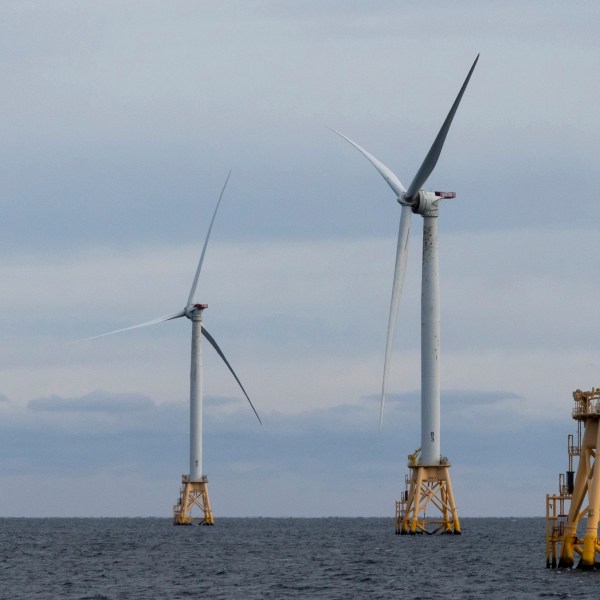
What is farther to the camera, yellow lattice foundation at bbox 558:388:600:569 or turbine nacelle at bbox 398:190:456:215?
turbine nacelle at bbox 398:190:456:215

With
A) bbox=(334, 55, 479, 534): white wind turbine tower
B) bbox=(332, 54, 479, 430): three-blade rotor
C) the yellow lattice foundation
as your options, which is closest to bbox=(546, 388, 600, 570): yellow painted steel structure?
the yellow lattice foundation

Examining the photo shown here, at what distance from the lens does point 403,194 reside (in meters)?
131

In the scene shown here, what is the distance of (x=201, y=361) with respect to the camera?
197375 mm

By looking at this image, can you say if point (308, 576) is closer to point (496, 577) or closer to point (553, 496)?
point (496, 577)

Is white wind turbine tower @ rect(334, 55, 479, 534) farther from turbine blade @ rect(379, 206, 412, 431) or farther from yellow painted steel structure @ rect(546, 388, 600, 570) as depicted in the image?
yellow painted steel structure @ rect(546, 388, 600, 570)

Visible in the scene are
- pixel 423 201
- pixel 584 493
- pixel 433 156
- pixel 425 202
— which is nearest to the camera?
pixel 584 493

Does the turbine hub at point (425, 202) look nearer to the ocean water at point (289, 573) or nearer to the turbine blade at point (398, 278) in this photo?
the turbine blade at point (398, 278)

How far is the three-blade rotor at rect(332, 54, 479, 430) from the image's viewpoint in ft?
364

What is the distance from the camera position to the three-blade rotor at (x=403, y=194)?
11100 centimetres

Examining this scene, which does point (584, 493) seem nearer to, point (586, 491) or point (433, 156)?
point (586, 491)

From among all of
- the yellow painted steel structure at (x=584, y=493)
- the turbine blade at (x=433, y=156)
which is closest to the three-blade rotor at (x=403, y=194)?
the turbine blade at (x=433, y=156)

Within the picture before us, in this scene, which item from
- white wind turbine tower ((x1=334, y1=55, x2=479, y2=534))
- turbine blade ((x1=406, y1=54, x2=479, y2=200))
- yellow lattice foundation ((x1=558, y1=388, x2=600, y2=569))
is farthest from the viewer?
white wind turbine tower ((x1=334, y1=55, x2=479, y2=534))

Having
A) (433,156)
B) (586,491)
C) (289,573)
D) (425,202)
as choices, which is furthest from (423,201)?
(586,491)

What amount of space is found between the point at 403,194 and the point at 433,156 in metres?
12.2
